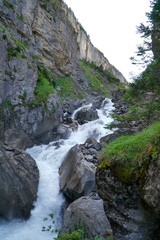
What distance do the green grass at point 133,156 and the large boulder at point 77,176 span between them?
13.1 feet

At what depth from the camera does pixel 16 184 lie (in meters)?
Result: 9.02

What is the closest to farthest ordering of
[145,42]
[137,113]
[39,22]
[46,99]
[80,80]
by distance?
1. [145,42]
2. [137,113]
3. [46,99]
4. [39,22]
5. [80,80]

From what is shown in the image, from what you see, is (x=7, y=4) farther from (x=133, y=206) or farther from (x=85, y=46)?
(x=85, y=46)

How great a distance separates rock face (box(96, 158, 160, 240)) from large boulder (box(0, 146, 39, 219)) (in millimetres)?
6146

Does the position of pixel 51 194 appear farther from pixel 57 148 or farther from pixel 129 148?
pixel 129 148

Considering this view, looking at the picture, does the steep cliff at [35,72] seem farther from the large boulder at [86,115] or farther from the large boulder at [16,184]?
the large boulder at [16,184]

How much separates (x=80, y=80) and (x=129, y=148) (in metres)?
34.3

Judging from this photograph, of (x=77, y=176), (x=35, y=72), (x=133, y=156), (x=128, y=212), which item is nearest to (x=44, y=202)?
(x=77, y=176)

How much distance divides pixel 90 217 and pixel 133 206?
273 centimetres

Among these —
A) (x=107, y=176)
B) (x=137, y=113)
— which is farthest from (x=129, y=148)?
(x=137, y=113)

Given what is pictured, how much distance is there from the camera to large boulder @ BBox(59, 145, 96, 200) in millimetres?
8273

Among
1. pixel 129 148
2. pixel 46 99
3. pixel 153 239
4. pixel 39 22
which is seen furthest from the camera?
pixel 39 22

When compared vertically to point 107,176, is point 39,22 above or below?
above

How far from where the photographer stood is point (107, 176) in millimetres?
4531
